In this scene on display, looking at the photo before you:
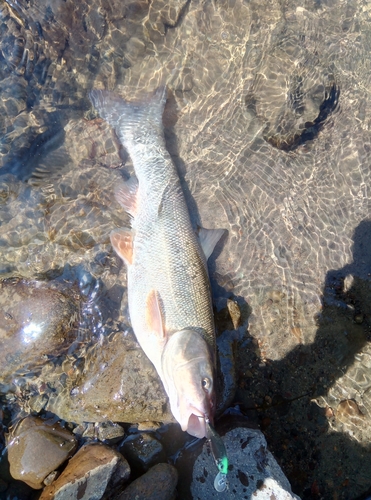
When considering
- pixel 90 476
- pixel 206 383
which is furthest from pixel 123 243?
pixel 90 476

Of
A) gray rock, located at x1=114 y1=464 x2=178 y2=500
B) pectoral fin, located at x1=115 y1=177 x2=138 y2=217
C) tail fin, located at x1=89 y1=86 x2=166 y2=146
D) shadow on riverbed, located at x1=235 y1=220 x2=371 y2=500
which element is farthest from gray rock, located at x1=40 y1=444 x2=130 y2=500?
tail fin, located at x1=89 y1=86 x2=166 y2=146

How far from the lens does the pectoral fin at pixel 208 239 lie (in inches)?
181

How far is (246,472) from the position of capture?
4.03 m

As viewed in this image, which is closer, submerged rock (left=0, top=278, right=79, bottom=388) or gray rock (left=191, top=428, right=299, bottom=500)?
gray rock (left=191, top=428, right=299, bottom=500)

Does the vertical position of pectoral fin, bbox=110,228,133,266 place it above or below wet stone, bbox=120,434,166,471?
above

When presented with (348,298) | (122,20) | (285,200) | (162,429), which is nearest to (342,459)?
(348,298)

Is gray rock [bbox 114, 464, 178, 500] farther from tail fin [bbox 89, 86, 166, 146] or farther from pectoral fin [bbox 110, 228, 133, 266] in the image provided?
tail fin [bbox 89, 86, 166, 146]

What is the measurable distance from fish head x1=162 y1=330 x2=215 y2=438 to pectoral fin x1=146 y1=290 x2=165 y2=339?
183 mm

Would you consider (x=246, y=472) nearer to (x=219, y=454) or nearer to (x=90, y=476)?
(x=219, y=454)

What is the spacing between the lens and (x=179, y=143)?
5.54m

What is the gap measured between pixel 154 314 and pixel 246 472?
2.07 meters

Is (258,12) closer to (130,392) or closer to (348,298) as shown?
(348,298)

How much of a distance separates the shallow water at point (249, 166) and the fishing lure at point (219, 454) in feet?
3.12

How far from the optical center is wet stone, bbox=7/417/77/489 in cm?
401
